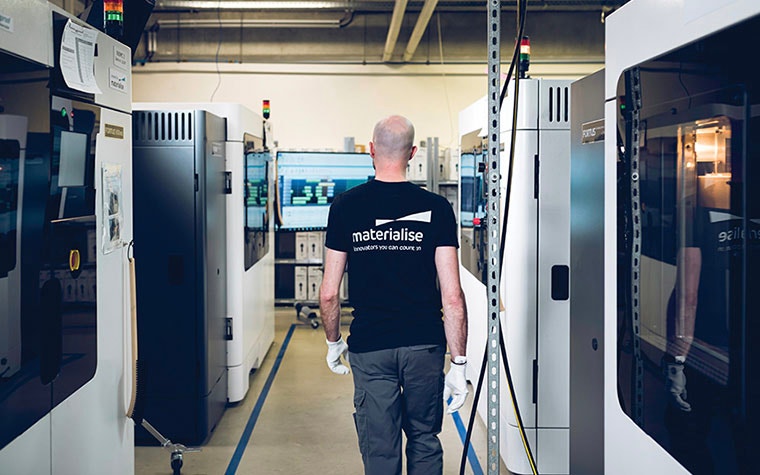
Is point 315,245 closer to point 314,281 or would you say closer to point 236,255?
point 314,281

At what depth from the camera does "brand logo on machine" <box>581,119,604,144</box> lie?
2.51 metres

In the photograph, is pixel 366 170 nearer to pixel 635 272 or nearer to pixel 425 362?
pixel 425 362

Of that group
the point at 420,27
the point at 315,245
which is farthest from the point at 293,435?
the point at 420,27

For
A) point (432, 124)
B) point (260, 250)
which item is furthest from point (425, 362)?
point (432, 124)

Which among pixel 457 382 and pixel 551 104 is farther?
pixel 551 104

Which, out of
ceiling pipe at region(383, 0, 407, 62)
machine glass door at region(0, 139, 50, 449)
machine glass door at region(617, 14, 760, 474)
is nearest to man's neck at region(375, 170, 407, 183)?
machine glass door at region(617, 14, 760, 474)

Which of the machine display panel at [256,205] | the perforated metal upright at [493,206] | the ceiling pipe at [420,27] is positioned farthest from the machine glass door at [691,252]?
the ceiling pipe at [420,27]

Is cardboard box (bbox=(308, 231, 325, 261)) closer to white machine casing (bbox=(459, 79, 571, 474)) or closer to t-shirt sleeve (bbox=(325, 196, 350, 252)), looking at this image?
white machine casing (bbox=(459, 79, 571, 474))

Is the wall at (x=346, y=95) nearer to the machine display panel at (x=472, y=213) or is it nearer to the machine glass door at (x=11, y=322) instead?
the machine display panel at (x=472, y=213)

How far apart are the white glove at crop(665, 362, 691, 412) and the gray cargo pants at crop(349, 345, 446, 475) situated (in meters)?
1.08

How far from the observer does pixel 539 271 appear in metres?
3.56

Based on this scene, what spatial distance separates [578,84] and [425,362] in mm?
1171

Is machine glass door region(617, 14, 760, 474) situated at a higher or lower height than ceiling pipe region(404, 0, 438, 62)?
lower

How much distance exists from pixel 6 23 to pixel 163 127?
7.67 feet
